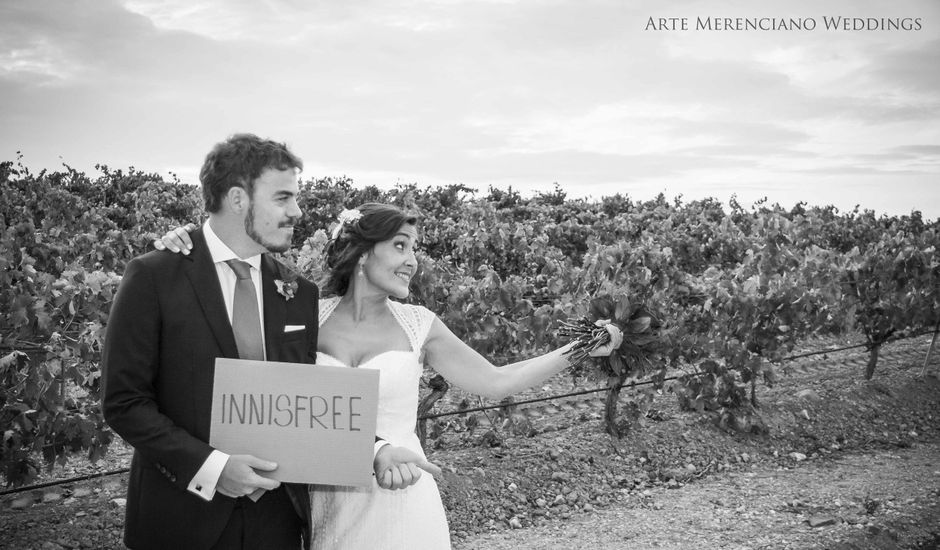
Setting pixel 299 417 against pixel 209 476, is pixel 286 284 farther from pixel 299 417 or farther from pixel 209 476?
pixel 209 476

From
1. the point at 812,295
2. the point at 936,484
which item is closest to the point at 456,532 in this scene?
the point at 936,484

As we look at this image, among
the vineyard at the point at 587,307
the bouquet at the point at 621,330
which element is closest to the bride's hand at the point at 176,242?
the bouquet at the point at 621,330

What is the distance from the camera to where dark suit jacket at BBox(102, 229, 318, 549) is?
1855 mm

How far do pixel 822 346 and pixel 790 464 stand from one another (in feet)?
15.7

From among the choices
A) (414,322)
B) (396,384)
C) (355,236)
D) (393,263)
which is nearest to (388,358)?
(396,384)

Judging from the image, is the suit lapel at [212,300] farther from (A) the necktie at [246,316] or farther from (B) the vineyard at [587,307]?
(B) the vineyard at [587,307]

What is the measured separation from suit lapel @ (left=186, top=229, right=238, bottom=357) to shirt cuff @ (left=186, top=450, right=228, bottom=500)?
0.27 metres

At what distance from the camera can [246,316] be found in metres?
2.07

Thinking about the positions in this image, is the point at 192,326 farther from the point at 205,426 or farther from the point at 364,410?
the point at 364,410

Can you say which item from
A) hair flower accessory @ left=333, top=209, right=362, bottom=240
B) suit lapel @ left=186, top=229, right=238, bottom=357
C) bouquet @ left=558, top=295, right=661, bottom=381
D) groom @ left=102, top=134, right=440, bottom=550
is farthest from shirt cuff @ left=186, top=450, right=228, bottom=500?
bouquet @ left=558, top=295, right=661, bottom=381

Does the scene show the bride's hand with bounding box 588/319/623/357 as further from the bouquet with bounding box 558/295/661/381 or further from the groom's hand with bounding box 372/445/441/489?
the groom's hand with bounding box 372/445/441/489

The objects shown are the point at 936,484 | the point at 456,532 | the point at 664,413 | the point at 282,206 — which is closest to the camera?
the point at 282,206

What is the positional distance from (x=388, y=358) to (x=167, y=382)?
80 cm

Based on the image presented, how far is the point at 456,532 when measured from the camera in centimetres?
472
